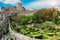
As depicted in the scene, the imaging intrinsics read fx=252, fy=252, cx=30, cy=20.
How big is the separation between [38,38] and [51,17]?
492 inches

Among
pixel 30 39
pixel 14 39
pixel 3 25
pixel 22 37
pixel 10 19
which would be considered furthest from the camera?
pixel 10 19

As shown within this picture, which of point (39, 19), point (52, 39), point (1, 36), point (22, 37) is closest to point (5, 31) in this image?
point (1, 36)

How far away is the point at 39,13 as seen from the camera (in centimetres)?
3109

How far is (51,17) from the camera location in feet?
99.7

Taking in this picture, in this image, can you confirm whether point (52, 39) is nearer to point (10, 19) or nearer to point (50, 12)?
point (50, 12)

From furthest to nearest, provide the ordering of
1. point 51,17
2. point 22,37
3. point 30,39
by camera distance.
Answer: point 51,17 < point 22,37 < point 30,39

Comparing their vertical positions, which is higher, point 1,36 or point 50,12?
point 50,12

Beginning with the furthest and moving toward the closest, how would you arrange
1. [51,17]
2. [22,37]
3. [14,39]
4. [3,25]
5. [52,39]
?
[3,25] < [51,17] < [14,39] < [22,37] < [52,39]

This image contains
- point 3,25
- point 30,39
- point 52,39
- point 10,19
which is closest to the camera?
point 52,39

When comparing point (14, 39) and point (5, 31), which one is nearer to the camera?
point (14, 39)

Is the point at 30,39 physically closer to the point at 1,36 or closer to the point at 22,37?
the point at 22,37

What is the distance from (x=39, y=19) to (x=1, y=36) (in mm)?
5126

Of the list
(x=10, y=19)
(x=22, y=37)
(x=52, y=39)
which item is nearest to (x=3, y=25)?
(x=10, y=19)

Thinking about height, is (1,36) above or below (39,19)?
below
